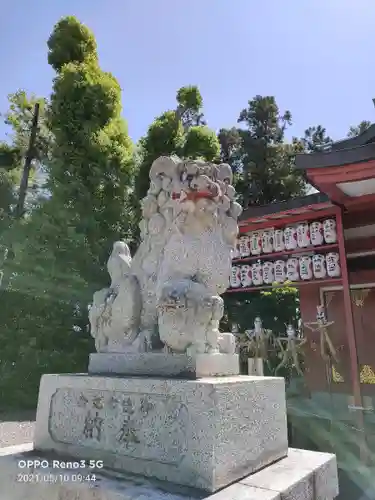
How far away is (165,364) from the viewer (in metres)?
2.45

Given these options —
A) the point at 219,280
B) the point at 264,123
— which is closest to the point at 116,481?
the point at 219,280

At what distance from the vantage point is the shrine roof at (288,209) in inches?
278

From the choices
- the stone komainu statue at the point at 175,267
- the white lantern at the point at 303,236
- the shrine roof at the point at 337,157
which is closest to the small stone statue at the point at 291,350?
the white lantern at the point at 303,236

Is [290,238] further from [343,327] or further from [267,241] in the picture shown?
[343,327]

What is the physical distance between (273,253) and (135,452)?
232 inches

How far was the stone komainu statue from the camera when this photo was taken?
8.20 feet

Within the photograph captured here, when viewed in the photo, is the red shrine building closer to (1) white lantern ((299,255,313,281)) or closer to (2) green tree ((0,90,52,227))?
(1) white lantern ((299,255,313,281))

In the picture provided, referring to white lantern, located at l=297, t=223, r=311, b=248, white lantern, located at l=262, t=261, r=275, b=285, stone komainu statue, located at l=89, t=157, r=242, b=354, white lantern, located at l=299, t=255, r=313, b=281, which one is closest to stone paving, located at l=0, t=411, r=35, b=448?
stone komainu statue, located at l=89, t=157, r=242, b=354

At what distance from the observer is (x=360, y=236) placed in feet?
25.4

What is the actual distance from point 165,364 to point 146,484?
658mm

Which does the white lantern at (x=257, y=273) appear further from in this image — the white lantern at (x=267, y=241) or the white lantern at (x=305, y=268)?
the white lantern at (x=305, y=268)

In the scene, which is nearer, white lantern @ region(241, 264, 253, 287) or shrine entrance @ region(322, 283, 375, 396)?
shrine entrance @ region(322, 283, 375, 396)

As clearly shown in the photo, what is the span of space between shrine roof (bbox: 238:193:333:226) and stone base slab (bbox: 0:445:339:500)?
201 inches

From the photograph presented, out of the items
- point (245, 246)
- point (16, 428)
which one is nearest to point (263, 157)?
point (245, 246)
